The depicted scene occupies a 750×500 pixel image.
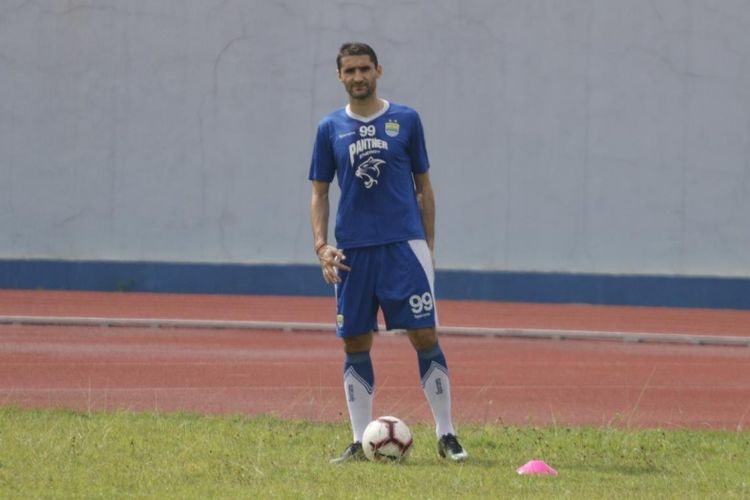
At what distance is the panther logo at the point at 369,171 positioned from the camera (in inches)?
321

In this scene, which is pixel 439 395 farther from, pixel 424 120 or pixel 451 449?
pixel 424 120

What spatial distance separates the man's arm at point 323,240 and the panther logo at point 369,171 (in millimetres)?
329

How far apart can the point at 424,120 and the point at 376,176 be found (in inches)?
630

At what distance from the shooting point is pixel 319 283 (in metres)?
24.1

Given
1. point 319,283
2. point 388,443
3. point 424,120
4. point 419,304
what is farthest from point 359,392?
point 424,120

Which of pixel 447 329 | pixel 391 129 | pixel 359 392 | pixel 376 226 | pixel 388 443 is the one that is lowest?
pixel 447 329

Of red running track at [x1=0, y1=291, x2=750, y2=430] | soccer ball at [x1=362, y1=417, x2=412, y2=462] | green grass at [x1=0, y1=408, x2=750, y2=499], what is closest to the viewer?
green grass at [x1=0, y1=408, x2=750, y2=499]

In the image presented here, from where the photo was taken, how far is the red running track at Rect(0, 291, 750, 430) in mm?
11023

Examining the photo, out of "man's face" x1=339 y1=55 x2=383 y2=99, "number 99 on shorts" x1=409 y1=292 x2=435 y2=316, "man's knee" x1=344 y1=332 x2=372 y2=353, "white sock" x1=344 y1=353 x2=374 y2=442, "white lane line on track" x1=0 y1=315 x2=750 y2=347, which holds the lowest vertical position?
"white lane line on track" x1=0 y1=315 x2=750 y2=347

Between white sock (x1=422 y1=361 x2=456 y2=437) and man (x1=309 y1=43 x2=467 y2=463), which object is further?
white sock (x1=422 y1=361 x2=456 y2=437)

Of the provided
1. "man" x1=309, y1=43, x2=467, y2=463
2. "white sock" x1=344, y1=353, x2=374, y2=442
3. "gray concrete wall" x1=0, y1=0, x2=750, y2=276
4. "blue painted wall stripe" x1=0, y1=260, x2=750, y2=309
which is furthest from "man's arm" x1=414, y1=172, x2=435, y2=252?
"gray concrete wall" x1=0, y1=0, x2=750, y2=276

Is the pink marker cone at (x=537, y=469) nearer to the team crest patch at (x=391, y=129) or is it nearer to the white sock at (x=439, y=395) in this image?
the white sock at (x=439, y=395)

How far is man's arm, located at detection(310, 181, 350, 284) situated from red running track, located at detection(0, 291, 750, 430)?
7.16 feet

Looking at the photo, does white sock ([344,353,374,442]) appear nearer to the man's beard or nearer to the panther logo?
the panther logo
